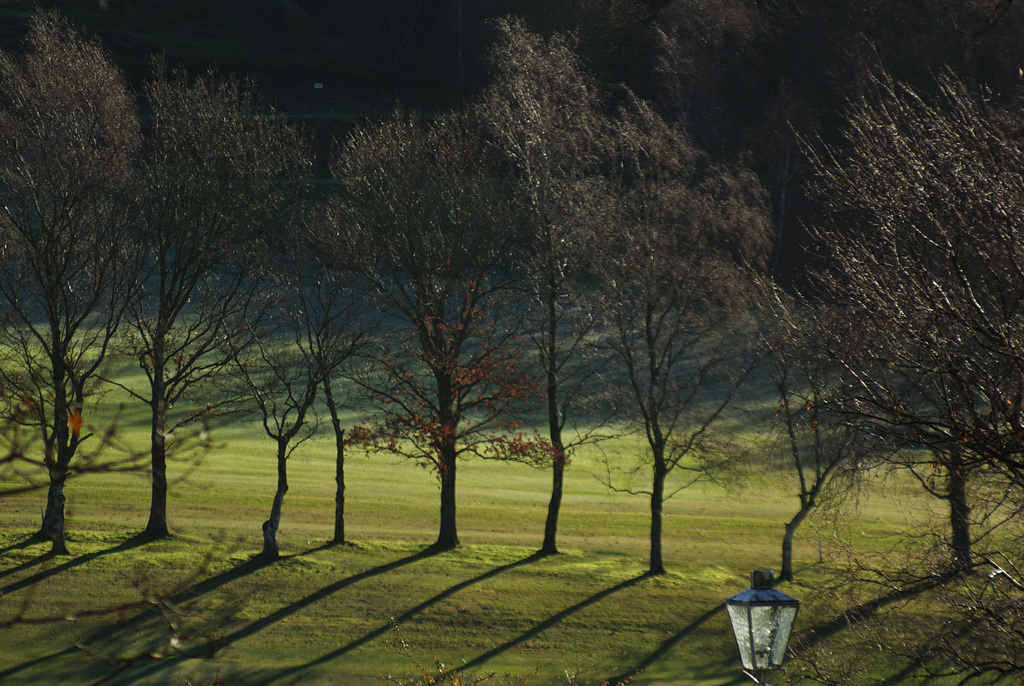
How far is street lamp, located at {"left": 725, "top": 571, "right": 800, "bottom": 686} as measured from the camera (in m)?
7.86

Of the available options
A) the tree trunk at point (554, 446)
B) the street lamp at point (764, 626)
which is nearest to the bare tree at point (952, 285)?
the street lamp at point (764, 626)

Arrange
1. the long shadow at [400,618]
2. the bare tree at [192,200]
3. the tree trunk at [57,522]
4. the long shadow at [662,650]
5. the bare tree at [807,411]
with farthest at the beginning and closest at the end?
the bare tree at [192,200], the tree trunk at [57,522], the bare tree at [807,411], the long shadow at [662,650], the long shadow at [400,618]

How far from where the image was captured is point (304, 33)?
292ft

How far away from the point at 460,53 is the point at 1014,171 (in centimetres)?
6884

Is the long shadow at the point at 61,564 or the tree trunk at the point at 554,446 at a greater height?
the tree trunk at the point at 554,446

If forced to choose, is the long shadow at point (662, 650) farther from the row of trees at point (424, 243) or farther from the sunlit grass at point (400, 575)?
the row of trees at point (424, 243)

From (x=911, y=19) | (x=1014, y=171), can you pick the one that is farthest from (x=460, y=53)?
(x=1014, y=171)

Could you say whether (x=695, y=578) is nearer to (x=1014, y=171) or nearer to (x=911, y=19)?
(x=1014, y=171)

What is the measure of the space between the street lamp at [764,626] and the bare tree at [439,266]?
57.6 ft

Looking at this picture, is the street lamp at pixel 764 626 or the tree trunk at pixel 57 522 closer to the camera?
the street lamp at pixel 764 626

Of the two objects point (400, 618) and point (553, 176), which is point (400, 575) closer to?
point (400, 618)

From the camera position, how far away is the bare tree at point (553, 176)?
27.5 metres

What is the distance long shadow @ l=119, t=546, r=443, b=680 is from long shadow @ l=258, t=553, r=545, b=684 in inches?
68.4

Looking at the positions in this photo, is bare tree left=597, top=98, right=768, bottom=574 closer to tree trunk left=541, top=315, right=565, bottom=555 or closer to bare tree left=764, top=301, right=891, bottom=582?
bare tree left=764, top=301, right=891, bottom=582
